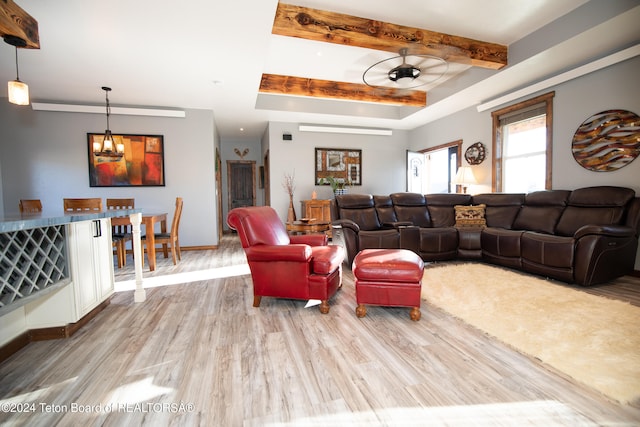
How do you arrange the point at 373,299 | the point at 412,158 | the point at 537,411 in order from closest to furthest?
the point at 537,411 → the point at 373,299 → the point at 412,158

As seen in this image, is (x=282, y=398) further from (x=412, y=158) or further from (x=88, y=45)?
(x=412, y=158)

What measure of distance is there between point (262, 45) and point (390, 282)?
276 centimetres

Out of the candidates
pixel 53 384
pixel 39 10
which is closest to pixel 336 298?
pixel 53 384

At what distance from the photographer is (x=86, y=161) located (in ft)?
15.6

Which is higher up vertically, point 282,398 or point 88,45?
point 88,45

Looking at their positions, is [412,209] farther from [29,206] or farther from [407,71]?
[29,206]

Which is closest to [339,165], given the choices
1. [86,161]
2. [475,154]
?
[475,154]

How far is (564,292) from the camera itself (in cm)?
255

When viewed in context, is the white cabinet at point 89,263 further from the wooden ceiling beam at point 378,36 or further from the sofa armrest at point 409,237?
the sofa armrest at point 409,237

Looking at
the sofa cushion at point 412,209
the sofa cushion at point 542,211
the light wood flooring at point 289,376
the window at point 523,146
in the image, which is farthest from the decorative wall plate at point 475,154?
the light wood flooring at point 289,376

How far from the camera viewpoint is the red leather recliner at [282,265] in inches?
87.6

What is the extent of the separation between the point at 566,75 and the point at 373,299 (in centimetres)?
393

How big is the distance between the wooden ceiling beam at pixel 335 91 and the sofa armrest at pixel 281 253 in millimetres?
3216

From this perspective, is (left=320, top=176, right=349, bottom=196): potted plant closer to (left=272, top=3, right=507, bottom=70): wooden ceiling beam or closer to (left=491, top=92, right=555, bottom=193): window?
(left=491, top=92, right=555, bottom=193): window
